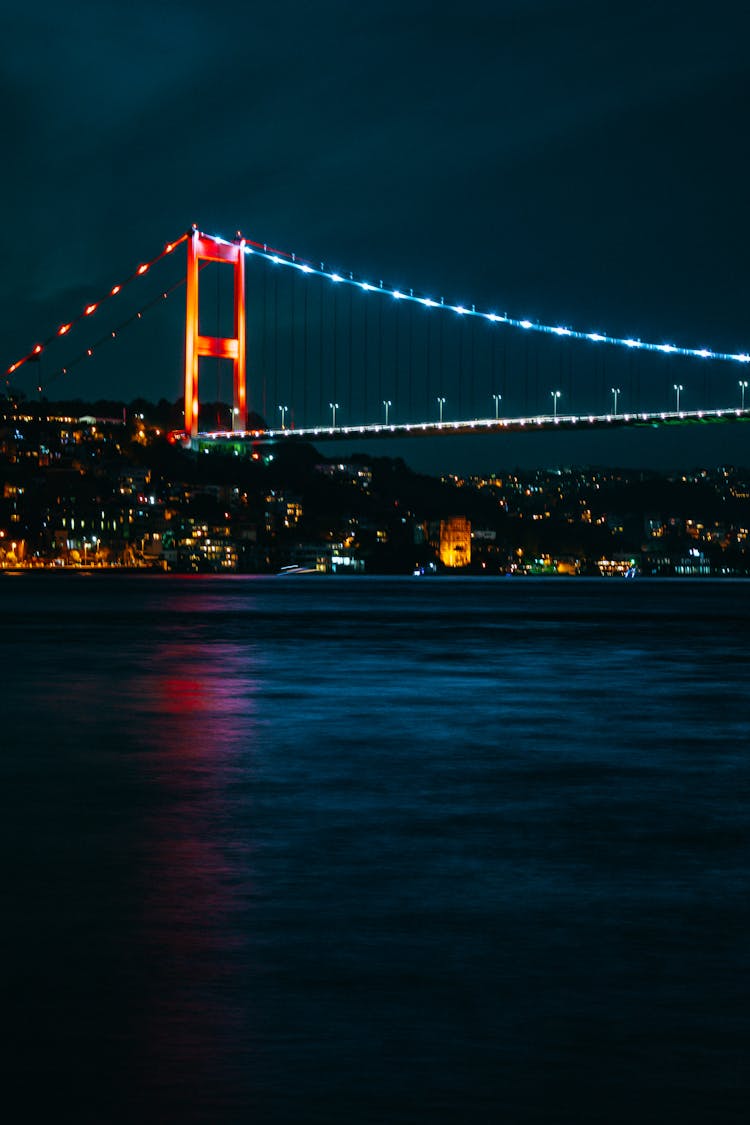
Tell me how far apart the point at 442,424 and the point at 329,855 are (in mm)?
56046

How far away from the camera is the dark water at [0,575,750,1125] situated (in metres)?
3.25

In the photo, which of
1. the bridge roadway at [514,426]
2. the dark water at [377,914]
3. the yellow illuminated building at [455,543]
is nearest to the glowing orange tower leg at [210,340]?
the bridge roadway at [514,426]

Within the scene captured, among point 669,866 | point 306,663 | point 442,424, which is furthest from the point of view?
point 442,424

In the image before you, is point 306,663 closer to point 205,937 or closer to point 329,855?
point 329,855

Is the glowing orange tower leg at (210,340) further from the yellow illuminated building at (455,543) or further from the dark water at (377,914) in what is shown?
the dark water at (377,914)

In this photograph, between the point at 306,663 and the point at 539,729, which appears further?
the point at 306,663

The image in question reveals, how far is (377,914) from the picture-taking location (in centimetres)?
493

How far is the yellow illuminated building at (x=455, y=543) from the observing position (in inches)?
4737

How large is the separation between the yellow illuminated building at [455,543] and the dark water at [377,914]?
351 ft

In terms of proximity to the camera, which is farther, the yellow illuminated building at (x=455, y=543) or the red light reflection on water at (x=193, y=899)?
the yellow illuminated building at (x=455, y=543)

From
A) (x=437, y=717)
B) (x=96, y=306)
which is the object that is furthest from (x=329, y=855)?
(x=96, y=306)

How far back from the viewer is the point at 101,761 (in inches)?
371

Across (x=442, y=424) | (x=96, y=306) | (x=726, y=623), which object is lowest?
(x=726, y=623)

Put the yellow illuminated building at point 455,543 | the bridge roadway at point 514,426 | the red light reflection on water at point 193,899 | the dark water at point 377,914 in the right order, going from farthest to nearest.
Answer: the yellow illuminated building at point 455,543, the bridge roadway at point 514,426, the red light reflection on water at point 193,899, the dark water at point 377,914
